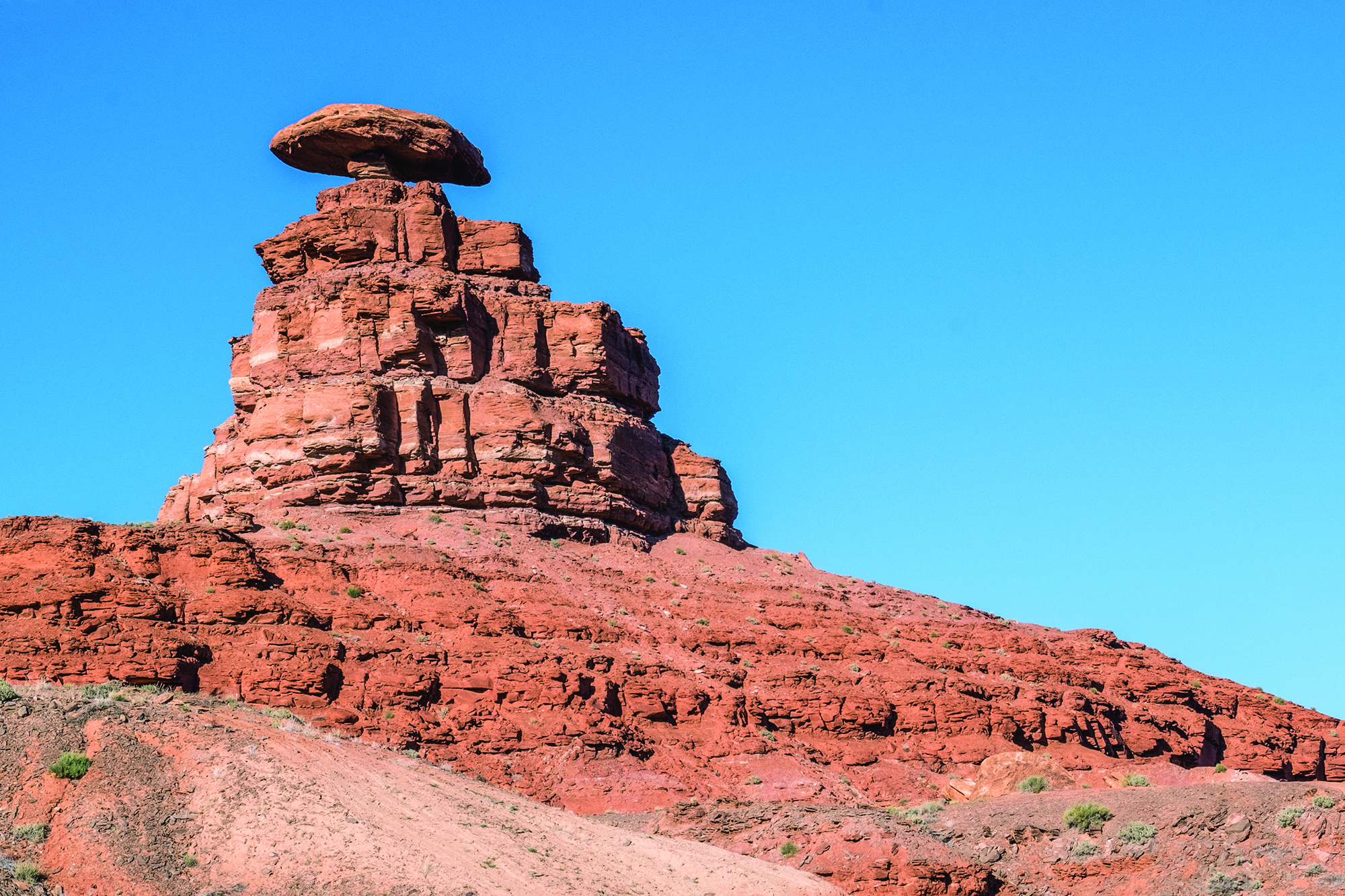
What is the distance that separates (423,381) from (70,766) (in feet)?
100

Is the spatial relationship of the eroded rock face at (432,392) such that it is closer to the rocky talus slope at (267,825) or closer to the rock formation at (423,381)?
the rock formation at (423,381)

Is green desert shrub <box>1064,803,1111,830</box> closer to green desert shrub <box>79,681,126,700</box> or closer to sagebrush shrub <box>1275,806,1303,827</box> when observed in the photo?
sagebrush shrub <box>1275,806,1303,827</box>

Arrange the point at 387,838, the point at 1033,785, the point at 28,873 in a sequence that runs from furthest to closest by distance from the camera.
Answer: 1. the point at 1033,785
2. the point at 387,838
3. the point at 28,873

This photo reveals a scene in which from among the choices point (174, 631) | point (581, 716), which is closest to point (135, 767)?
point (174, 631)

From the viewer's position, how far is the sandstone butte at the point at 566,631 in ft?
123

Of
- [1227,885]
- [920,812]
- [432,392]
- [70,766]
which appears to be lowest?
[1227,885]

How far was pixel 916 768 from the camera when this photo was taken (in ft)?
146

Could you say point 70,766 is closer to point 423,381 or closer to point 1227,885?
point 1227,885

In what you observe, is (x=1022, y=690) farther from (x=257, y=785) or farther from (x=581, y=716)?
(x=257, y=785)

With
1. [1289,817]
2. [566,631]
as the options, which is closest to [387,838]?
[566,631]

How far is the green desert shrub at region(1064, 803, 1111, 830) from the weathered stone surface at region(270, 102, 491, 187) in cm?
4384

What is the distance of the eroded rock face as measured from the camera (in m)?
58.0

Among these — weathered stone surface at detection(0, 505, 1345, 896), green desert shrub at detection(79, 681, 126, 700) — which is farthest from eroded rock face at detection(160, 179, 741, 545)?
green desert shrub at detection(79, 681, 126, 700)

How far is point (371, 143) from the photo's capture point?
6962 cm
